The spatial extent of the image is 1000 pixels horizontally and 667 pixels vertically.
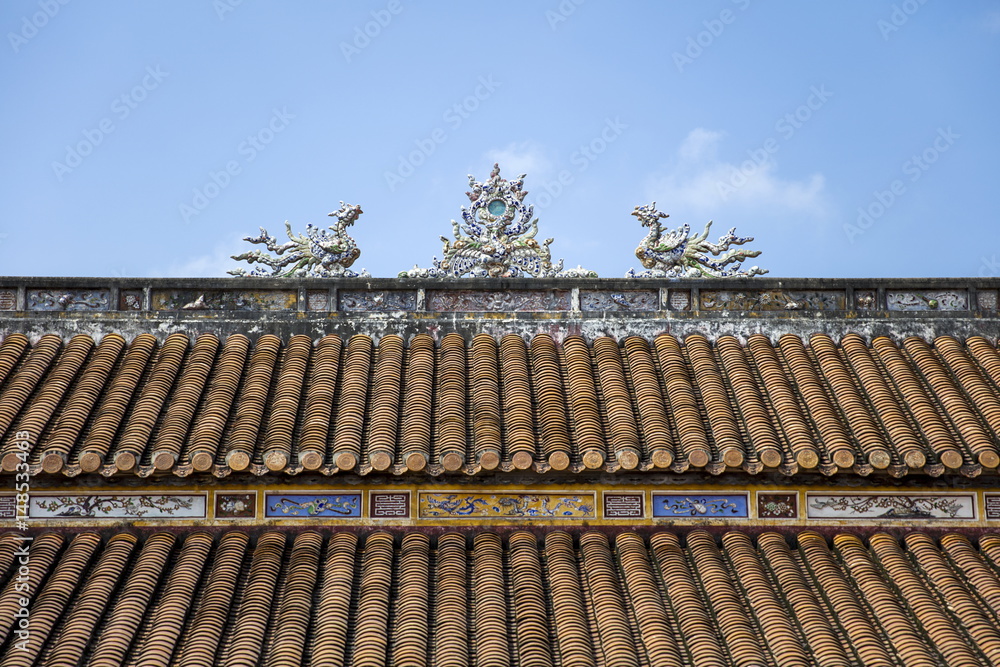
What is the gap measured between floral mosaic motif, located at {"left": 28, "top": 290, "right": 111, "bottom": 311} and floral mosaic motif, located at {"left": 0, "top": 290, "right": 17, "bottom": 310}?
6.6 inches

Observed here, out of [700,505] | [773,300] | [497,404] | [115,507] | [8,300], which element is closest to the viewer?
[115,507]

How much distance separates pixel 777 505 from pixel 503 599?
3.03 m

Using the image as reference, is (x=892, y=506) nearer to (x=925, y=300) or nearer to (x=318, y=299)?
(x=925, y=300)

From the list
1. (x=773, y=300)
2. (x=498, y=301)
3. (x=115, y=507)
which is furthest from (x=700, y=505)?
(x=115, y=507)

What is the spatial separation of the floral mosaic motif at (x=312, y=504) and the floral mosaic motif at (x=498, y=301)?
3065mm

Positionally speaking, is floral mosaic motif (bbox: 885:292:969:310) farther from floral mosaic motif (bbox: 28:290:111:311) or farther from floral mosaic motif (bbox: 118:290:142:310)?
floral mosaic motif (bbox: 28:290:111:311)

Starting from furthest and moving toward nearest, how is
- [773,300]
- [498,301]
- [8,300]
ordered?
[773,300] → [498,301] → [8,300]

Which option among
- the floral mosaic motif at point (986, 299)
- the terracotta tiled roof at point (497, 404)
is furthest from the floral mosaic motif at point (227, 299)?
the floral mosaic motif at point (986, 299)

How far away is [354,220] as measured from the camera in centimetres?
1413

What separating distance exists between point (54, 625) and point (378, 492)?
314cm

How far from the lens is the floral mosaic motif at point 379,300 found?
13.6m

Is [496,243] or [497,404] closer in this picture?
[497,404]

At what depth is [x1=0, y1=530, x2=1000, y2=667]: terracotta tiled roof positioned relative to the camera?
949cm

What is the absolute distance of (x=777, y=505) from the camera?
11.4m
